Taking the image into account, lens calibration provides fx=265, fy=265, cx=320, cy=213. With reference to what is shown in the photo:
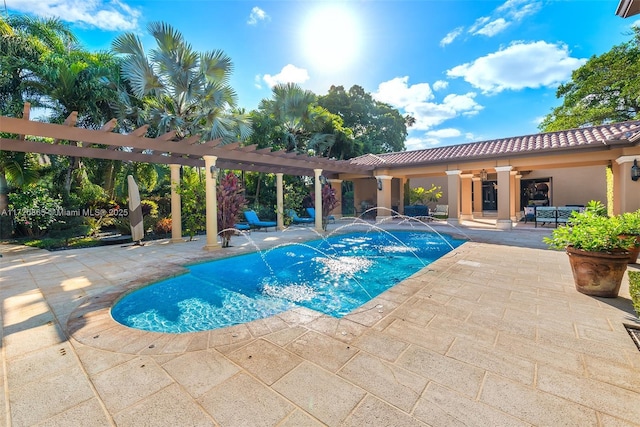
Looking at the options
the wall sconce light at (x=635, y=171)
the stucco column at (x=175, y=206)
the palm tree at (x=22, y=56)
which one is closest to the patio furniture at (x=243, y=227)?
the stucco column at (x=175, y=206)

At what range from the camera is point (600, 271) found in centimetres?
363

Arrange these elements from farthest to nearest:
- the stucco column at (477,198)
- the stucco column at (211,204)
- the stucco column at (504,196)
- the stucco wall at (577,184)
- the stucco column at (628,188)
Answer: the stucco column at (477,198), the stucco wall at (577,184), the stucco column at (504,196), the stucco column at (628,188), the stucco column at (211,204)

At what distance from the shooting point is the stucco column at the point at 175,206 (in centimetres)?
914

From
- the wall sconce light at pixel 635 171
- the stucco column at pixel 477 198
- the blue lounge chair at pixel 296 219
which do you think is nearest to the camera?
the wall sconce light at pixel 635 171

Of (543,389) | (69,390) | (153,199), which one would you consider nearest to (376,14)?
(543,389)

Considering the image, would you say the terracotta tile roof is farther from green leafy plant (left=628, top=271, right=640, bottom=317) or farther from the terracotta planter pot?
the terracotta planter pot

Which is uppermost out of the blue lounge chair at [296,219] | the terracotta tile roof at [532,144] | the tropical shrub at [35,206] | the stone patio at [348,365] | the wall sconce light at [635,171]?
the terracotta tile roof at [532,144]

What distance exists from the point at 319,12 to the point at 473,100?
14.7 metres

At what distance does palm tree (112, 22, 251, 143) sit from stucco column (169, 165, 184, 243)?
3.16m

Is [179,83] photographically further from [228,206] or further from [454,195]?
[454,195]

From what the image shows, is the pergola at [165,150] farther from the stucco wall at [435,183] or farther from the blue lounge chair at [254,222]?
the stucco wall at [435,183]

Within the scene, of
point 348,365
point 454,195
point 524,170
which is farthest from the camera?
point 524,170

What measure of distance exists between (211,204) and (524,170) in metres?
16.7

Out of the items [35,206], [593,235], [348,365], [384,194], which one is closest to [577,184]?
[384,194]
